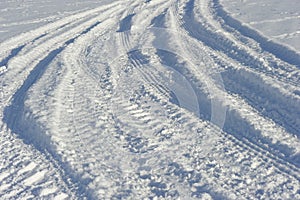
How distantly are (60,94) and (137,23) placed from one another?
12.5ft

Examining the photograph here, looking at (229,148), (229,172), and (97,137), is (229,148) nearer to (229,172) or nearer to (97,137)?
(229,172)

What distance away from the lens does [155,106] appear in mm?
8219

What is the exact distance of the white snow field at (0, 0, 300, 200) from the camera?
21.5 feet

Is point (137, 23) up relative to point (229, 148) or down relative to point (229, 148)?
up

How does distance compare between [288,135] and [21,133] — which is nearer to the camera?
[288,135]

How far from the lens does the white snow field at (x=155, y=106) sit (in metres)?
6.54

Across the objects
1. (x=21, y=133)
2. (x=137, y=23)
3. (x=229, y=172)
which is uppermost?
(x=137, y=23)

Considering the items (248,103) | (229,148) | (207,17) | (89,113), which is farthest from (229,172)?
(207,17)

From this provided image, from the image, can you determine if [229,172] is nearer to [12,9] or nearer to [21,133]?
[21,133]

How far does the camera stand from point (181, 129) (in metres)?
7.54

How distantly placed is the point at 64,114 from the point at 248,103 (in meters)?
3.21

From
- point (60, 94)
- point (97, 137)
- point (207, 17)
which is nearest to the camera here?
point (97, 137)

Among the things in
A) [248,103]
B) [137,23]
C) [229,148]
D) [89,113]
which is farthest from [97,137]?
[137,23]

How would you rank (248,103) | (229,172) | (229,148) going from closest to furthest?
1. (229,172)
2. (229,148)
3. (248,103)
